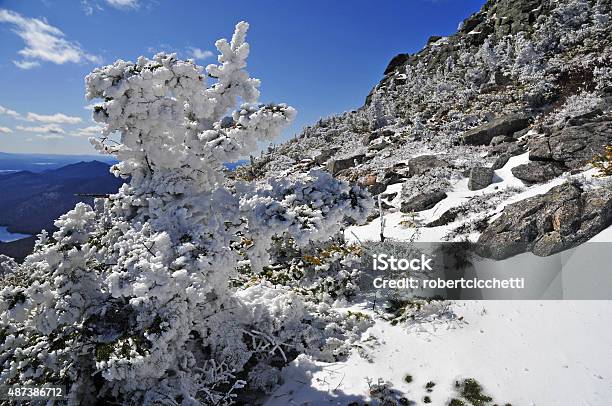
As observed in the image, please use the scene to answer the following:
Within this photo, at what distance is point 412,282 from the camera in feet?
29.3

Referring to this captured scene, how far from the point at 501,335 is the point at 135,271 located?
21.5 feet

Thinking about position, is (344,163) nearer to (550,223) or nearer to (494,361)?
(550,223)

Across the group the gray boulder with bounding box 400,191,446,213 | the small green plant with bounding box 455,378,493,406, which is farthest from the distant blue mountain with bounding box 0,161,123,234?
the small green plant with bounding box 455,378,493,406

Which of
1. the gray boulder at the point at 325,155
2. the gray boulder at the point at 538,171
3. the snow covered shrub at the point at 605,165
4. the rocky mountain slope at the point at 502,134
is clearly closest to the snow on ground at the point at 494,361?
the rocky mountain slope at the point at 502,134

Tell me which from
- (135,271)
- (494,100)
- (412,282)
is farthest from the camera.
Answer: (494,100)

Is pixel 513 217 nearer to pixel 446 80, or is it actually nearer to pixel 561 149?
pixel 561 149

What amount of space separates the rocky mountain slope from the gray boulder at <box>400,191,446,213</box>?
42 mm

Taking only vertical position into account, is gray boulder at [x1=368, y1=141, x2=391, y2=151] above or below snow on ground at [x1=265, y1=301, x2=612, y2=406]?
above

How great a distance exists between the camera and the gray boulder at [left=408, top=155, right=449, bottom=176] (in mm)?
19312

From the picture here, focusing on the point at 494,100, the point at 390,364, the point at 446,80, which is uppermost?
the point at 446,80

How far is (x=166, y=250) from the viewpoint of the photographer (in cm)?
518

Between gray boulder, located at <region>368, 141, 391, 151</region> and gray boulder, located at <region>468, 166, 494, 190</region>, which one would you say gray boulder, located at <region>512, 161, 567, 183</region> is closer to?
gray boulder, located at <region>468, 166, 494, 190</region>

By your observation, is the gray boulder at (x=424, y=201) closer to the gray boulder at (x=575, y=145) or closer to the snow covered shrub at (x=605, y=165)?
the gray boulder at (x=575, y=145)

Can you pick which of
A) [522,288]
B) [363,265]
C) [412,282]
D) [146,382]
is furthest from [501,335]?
[146,382]
